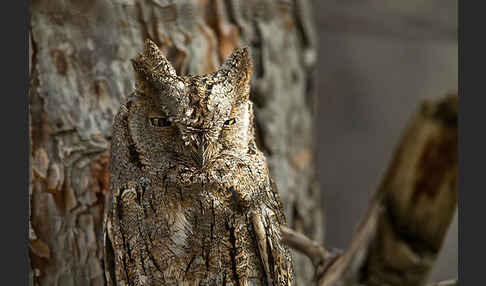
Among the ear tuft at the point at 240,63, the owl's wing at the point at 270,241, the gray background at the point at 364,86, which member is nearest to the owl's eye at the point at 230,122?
the ear tuft at the point at 240,63

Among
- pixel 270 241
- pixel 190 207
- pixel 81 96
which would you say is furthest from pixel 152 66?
pixel 81 96

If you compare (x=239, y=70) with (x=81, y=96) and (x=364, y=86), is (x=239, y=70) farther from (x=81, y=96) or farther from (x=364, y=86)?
(x=364, y=86)

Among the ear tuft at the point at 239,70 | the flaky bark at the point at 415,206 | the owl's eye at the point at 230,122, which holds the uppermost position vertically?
the ear tuft at the point at 239,70

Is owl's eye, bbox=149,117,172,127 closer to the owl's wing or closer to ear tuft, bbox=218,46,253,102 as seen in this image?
ear tuft, bbox=218,46,253,102

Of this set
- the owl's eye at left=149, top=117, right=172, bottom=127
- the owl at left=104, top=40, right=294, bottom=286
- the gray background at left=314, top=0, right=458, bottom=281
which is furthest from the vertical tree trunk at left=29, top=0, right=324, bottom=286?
the gray background at left=314, top=0, right=458, bottom=281

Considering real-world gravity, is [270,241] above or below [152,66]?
below

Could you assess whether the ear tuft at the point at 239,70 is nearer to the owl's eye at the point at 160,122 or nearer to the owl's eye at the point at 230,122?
the owl's eye at the point at 230,122
